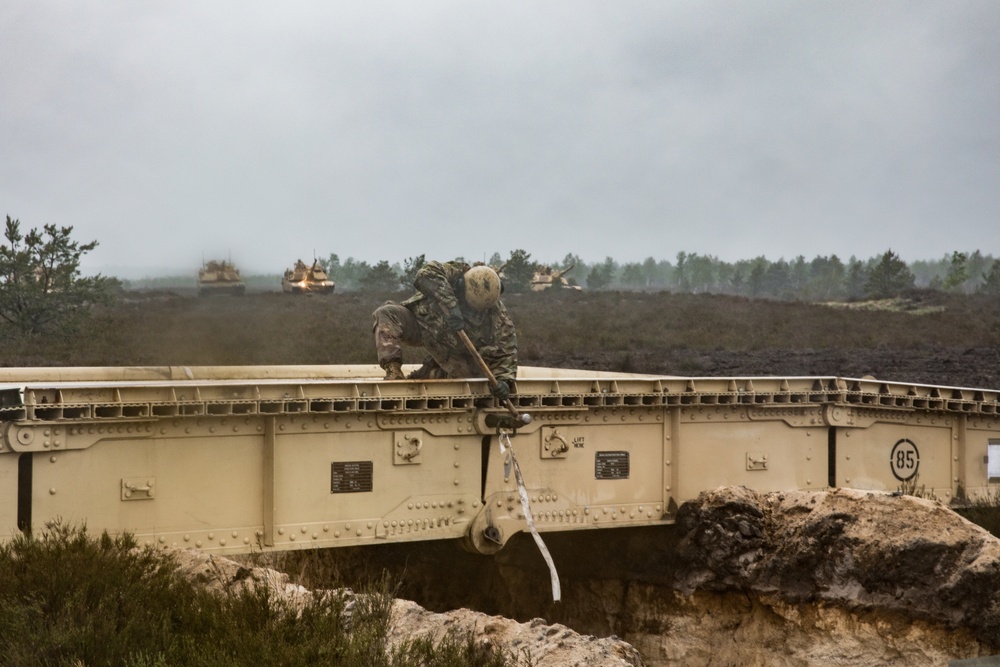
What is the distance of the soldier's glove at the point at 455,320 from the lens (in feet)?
36.3

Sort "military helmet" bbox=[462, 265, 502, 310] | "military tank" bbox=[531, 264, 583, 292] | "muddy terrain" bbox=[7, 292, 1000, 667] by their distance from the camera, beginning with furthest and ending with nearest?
"military tank" bbox=[531, 264, 583, 292], "military helmet" bbox=[462, 265, 502, 310], "muddy terrain" bbox=[7, 292, 1000, 667]

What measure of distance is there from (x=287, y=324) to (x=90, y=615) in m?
21.9

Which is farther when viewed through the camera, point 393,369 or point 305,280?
point 305,280

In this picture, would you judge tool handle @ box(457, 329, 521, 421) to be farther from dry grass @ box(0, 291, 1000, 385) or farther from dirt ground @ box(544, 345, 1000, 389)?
dirt ground @ box(544, 345, 1000, 389)

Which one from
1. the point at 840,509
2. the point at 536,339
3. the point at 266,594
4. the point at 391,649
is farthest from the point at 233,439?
the point at 536,339

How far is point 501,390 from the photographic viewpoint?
10.1 m

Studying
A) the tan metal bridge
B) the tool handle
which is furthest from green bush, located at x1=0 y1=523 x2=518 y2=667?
the tool handle

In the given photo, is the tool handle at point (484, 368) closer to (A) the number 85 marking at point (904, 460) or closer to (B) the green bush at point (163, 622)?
(B) the green bush at point (163, 622)

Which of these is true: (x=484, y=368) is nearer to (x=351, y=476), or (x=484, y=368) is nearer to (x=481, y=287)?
(x=481, y=287)

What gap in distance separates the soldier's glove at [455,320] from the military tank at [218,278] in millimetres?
2371

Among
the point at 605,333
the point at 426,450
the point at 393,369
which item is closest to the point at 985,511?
the point at 426,450

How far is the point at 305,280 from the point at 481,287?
102 feet

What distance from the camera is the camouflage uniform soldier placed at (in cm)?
1114

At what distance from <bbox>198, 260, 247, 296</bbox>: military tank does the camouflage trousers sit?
1.71 meters
